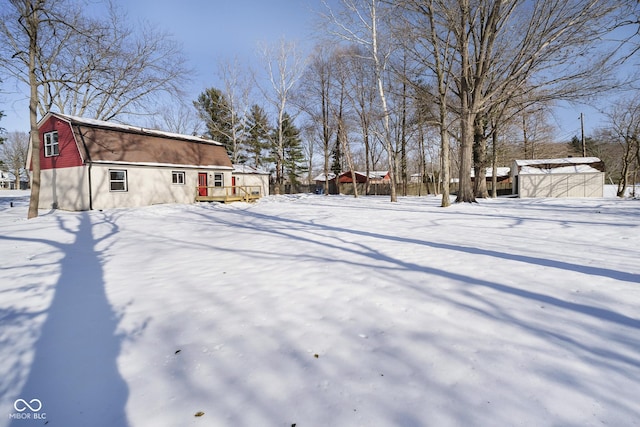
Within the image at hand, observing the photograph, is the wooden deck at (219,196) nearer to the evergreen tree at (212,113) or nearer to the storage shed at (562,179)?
the evergreen tree at (212,113)

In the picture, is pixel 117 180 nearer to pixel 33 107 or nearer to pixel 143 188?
pixel 143 188

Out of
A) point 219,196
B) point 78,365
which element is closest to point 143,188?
point 219,196

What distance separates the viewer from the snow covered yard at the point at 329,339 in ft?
6.26

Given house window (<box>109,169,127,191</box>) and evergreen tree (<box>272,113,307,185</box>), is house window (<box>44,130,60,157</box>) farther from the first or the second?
evergreen tree (<box>272,113,307,185</box>)

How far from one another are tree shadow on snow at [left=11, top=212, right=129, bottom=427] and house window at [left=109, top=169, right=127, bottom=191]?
15.1m

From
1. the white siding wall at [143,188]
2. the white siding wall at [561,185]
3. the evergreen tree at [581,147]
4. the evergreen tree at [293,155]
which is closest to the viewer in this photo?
the white siding wall at [143,188]

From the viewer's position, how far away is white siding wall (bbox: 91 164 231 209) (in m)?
16.3

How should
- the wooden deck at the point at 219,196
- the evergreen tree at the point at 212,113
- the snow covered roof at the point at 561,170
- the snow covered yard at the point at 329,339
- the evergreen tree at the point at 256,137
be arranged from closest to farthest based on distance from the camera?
the snow covered yard at the point at 329,339
the wooden deck at the point at 219,196
the snow covered roof at the point at 561,170
the evergreen tree at the point at 212,113
the evergreen tree at the point at 256,137

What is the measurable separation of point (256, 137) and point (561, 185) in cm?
3365

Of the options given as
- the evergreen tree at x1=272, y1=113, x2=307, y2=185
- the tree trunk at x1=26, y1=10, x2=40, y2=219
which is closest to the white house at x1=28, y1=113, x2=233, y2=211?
the tree trunk at x1=26, y1=10, x2=40, y2=219

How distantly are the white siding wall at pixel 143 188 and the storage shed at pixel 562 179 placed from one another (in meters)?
26.8

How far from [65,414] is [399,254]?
4.80 meters

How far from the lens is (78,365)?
2480 mm

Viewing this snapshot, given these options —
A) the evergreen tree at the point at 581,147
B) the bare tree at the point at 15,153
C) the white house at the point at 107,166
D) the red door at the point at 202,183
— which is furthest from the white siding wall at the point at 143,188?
the bare tree at the point at 15,153
